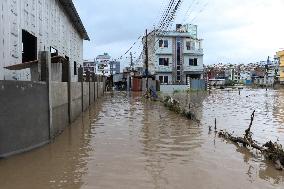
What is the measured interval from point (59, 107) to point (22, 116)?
362cm

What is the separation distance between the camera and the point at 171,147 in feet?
36.3

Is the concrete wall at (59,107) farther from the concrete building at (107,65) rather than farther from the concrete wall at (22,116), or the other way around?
the concrete building at (107,65)

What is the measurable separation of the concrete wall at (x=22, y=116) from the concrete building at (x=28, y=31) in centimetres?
182

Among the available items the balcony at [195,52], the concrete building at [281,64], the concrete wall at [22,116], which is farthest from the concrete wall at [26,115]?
the concrete building at [281,64]

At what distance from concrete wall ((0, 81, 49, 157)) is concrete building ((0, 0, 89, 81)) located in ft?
5.95

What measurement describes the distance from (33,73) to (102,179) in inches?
250

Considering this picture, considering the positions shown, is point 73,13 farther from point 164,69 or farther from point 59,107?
point 164,69

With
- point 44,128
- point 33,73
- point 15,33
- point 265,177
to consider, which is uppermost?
point 15,33

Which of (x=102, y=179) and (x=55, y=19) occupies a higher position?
(x=55, y=19)

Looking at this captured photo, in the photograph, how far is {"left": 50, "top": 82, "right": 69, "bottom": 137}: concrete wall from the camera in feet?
38.4

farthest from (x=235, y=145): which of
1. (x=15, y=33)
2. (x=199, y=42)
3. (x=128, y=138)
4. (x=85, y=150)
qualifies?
(x=199, y=42)

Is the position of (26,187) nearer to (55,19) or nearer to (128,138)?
(128,138)

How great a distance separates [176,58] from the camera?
6525cm

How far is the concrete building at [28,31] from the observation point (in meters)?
11.6
